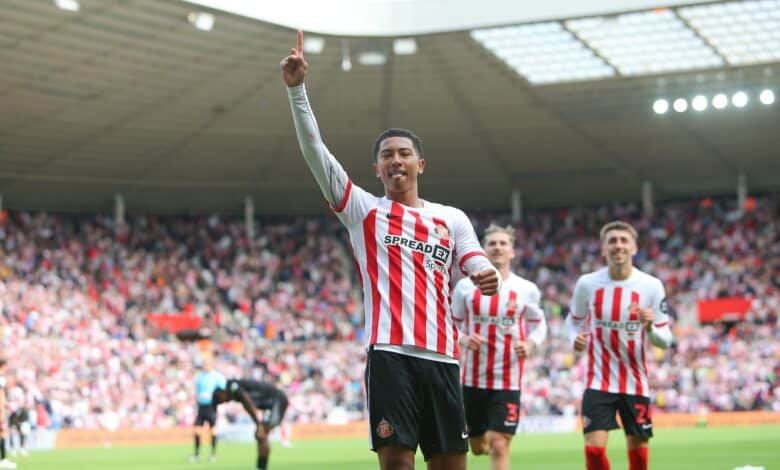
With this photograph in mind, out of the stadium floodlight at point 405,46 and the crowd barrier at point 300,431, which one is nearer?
the crowd barrier at point 300,431

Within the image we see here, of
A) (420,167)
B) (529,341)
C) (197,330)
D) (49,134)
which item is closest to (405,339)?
(420,167)

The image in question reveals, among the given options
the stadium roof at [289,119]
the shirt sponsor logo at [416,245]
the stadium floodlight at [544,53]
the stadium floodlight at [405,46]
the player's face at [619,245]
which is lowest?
the shirt sponsor logo at [416,245]

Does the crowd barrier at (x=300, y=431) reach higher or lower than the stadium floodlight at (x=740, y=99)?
lower

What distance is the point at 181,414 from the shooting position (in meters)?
32.2

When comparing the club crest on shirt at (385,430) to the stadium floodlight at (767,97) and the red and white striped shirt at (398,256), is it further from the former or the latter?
the stadium floodlight at (767,97)

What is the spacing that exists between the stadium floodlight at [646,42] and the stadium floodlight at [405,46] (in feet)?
13.1

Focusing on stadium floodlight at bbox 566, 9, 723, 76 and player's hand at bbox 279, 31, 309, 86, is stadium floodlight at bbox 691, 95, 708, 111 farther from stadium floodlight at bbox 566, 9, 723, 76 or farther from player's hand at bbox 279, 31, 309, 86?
player's hand at bbox 279, 31, 309, 86

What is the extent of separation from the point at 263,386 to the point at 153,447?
1279cm

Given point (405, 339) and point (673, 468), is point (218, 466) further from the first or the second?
point (405, 339)

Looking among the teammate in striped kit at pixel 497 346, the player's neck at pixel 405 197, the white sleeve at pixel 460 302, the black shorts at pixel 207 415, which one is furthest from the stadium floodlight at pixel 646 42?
the player's neck at pixel 405 197

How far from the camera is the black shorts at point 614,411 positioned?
9.86 m

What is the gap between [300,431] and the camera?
1267 inches

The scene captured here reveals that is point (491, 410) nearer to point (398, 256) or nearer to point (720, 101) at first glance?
point (398, 256)

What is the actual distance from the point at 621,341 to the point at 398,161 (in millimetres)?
4875
